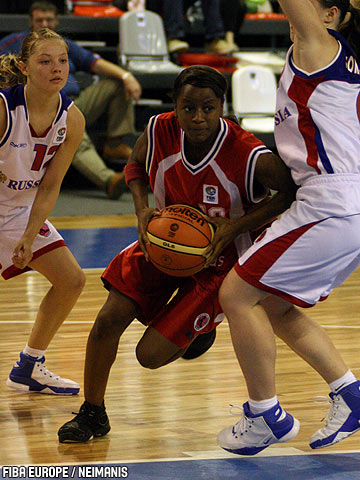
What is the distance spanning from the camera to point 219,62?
38.1 ft

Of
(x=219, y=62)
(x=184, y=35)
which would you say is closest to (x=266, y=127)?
(x=219, y=62)

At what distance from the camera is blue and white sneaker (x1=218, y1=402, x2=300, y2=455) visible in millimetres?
3191

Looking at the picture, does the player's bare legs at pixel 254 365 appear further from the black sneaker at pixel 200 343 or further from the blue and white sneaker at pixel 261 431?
the black sneaker at pixel 200 343

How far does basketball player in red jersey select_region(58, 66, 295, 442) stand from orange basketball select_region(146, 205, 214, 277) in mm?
47

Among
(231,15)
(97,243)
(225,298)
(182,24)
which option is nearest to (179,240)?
(225,298)

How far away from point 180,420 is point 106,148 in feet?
23.3

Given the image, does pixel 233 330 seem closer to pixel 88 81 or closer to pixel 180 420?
pixel 180 420

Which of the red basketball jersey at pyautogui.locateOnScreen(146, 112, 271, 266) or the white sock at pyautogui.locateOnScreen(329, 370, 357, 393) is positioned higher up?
the red basketball jersey at pyautogui.locateOnScreen(146, 112, 271, 266)

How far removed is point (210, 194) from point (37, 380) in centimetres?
130

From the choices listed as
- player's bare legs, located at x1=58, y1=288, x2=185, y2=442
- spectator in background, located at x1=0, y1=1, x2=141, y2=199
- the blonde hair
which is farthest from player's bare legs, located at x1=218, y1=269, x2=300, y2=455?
spectator in background, located at x1=0, y1=1, x2=141, y2=199

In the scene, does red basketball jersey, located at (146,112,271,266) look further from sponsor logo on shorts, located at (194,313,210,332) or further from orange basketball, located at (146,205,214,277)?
sponsor logo on shorts, located at (194,313,210,332)

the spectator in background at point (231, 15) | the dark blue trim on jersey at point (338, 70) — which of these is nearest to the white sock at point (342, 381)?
the dark blue trim on jersey at point (338, 70)

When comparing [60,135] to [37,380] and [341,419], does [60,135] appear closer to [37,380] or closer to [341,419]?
[37,380]

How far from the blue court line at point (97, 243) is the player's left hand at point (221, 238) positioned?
3.48 metres
